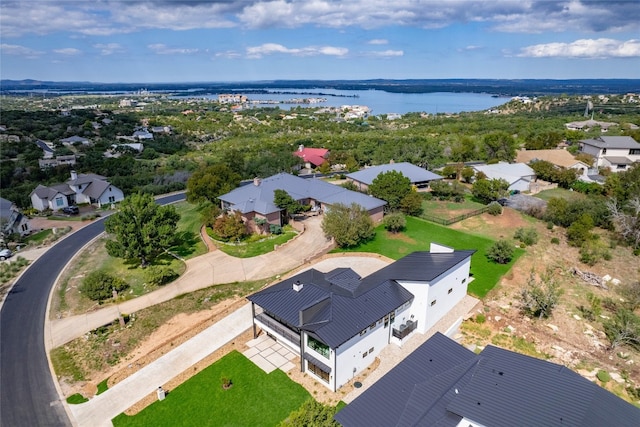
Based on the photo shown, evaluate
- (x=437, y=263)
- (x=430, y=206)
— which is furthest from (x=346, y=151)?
(x=437, y=263)

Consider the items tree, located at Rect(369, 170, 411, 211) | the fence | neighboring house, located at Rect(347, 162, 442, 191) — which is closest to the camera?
the fence

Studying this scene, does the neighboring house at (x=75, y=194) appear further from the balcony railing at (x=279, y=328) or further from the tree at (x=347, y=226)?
the balcony railing at (x=279, y=328)

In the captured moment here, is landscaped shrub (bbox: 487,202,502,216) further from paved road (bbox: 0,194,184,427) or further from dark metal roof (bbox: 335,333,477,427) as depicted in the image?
paved road (bbox: 0,194,184,427)

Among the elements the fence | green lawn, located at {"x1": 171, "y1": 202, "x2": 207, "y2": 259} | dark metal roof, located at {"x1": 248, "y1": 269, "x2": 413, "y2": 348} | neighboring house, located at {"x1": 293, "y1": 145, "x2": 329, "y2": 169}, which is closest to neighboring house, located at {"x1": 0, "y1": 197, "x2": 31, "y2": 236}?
green lawn, located at {"x1": 171, "y1": 202, "x2": 207, "y2": 259}

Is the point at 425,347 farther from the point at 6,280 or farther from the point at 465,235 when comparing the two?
the point at 6,280

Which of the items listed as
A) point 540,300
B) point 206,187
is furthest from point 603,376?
point 206,187

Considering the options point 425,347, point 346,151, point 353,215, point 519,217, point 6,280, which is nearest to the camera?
point 425,347

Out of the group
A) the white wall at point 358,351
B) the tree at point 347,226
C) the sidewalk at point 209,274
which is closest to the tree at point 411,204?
the tree at point 347,226

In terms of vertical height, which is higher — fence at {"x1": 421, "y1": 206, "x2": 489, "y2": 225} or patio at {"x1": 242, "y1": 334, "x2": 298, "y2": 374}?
fence at {"x1": 421, "y1": 206, "x2": 489, "y2": 225}
